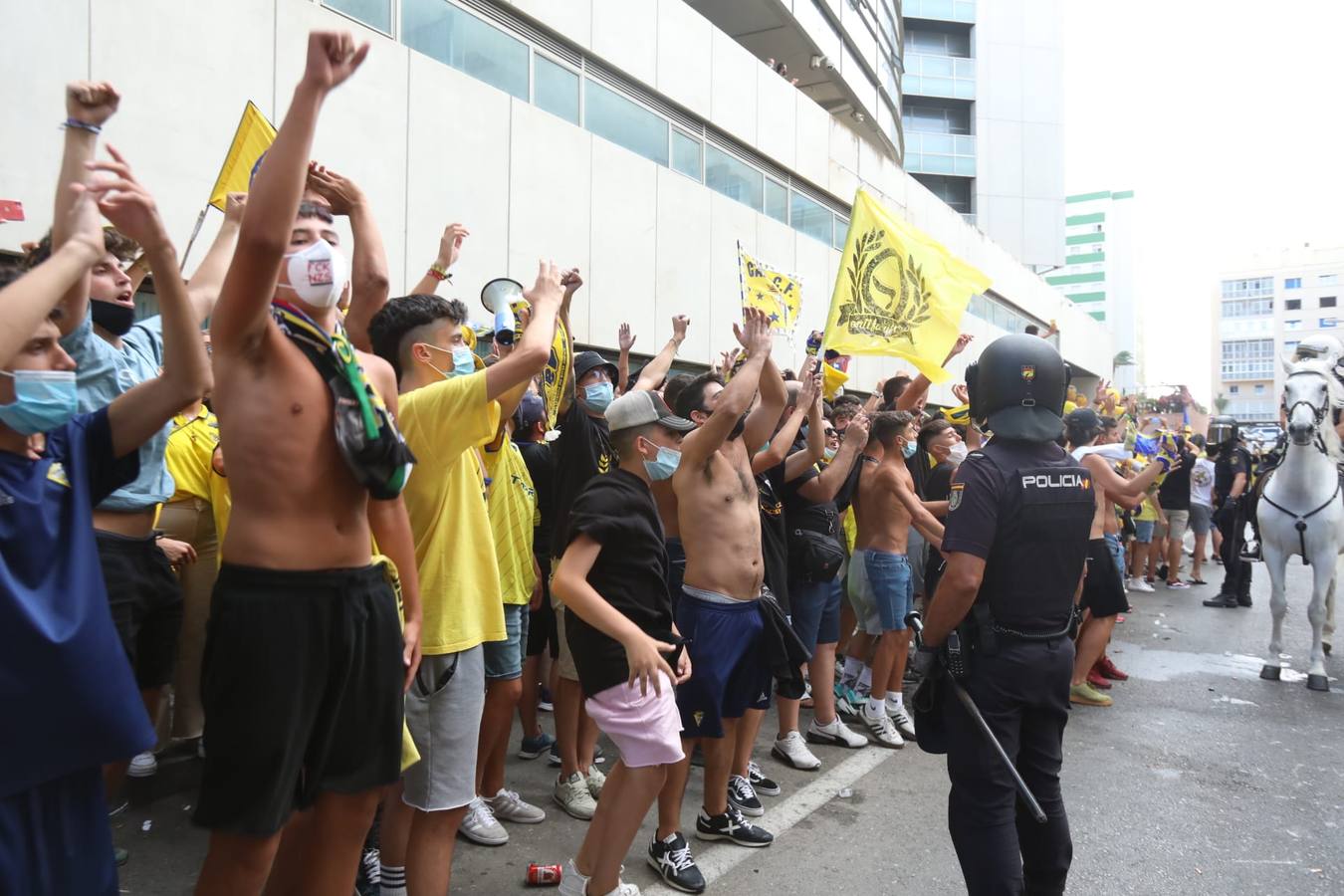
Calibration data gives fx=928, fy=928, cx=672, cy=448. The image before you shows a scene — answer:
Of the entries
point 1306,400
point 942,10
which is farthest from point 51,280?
point 942,10

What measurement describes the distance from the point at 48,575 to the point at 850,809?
3973 millimetres

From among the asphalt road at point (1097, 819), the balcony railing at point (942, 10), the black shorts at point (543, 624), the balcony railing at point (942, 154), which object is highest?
the balcony railing at point (942, 10)

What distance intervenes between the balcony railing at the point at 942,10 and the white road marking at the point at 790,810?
4549cm

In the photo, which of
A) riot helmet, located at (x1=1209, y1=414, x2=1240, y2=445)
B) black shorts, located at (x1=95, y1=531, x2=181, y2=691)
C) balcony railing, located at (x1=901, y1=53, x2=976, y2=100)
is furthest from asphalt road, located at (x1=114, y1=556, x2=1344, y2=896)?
balcony railing, located at (x1=901, y1=53, x2=976, y2=100)

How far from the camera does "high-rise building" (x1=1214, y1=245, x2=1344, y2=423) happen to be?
108312 mm

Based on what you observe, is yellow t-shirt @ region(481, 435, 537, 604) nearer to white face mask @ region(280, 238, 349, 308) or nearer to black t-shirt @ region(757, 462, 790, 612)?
black t-shirt @ region(757, 462, 790, 612)

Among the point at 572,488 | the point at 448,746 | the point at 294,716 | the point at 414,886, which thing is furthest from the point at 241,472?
the point at 572,488

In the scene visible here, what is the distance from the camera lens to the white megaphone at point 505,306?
438 cm

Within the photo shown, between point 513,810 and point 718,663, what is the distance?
1282 millimetres

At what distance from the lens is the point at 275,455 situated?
213 centimetres

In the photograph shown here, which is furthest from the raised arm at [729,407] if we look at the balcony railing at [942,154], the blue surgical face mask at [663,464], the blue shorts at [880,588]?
the balcony railing at [942,154]

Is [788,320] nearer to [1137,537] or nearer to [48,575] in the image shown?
[48,575]

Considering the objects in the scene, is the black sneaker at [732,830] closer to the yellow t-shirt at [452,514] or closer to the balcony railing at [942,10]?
the yellow t-shirt at [452,514]

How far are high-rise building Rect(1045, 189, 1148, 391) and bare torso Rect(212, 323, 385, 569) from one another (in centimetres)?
10078
